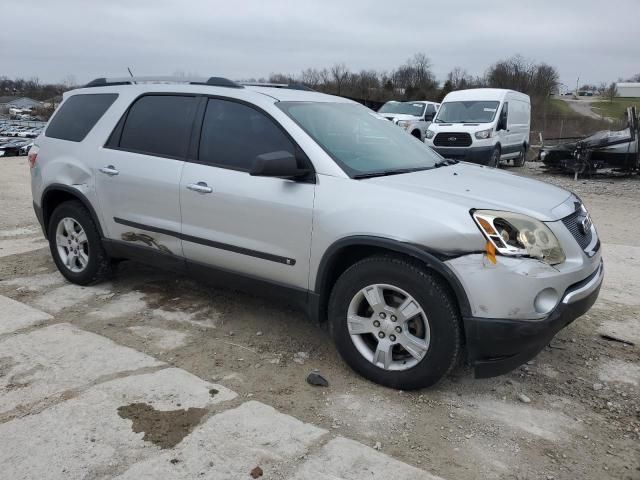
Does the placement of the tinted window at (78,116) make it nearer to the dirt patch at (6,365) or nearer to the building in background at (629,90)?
the dirt patch at (6,365)

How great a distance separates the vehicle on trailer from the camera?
18.6 m

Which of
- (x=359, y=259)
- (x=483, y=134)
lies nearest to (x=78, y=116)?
(x=359, y=259)

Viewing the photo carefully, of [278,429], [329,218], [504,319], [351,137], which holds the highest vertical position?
[351,137]

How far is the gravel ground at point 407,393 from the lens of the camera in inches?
110

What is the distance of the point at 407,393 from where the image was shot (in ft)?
10.8

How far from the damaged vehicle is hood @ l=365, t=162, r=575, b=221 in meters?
11.9

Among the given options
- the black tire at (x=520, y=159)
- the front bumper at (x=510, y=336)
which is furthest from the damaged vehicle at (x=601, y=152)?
the front bumper at (x=510, y=336)

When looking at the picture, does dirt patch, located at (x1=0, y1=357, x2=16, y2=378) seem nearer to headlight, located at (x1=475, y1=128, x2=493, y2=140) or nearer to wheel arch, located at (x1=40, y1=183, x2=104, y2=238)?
wheel arch, located at (x1=40, y1=183, x2=104, y2=238)

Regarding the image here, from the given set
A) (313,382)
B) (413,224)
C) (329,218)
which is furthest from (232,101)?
(313,382)

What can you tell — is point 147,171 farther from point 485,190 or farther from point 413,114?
point 413,114

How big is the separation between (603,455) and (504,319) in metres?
0.80

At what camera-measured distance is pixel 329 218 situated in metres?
3.39

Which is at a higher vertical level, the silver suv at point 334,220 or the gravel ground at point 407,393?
the silver suv at point 334,220

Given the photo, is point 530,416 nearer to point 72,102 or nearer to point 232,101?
point 232,101
